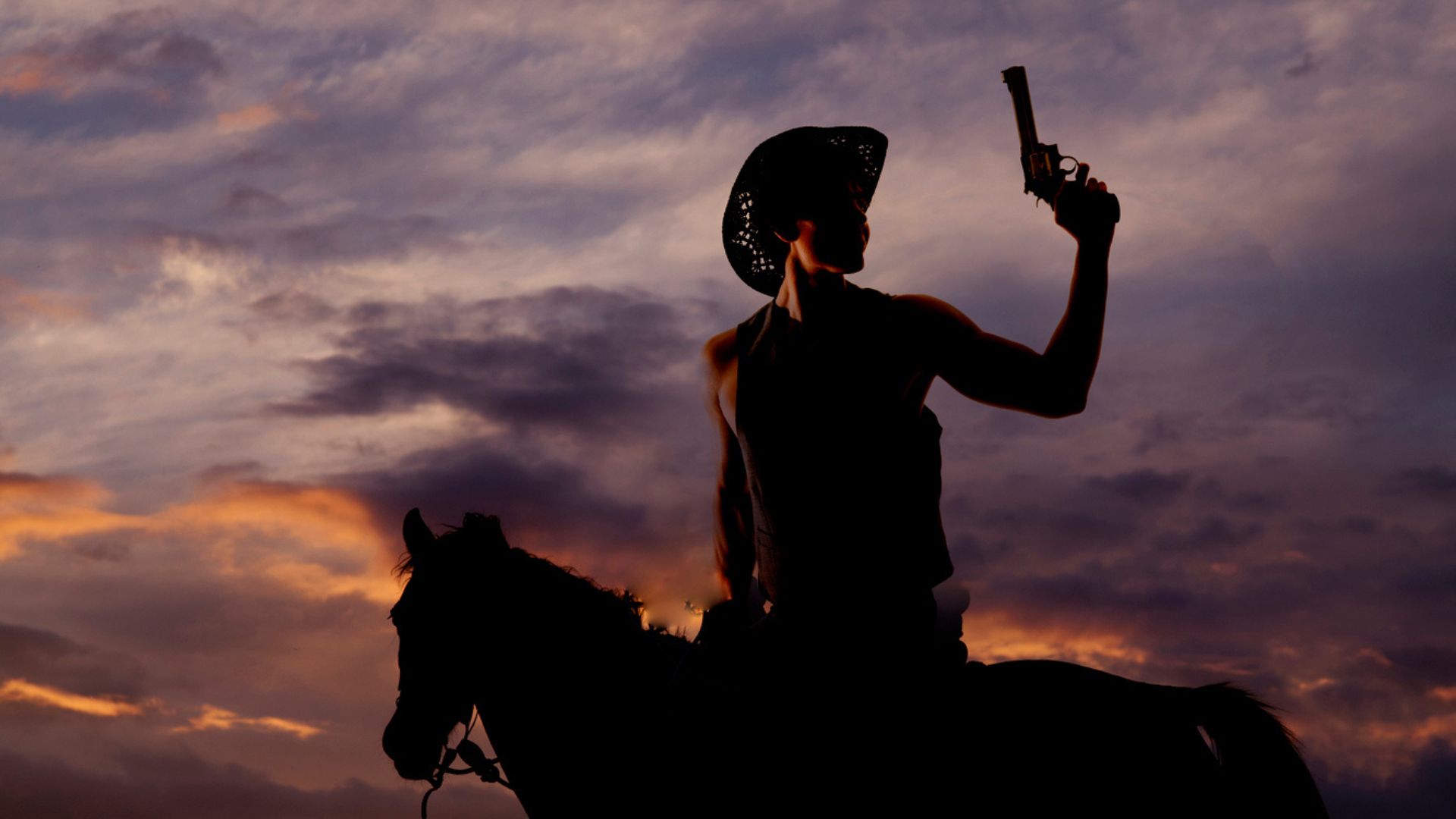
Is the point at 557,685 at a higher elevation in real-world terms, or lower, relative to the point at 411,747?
higher

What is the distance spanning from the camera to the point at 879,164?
20.5 ft

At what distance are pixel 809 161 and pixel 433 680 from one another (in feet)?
12.1

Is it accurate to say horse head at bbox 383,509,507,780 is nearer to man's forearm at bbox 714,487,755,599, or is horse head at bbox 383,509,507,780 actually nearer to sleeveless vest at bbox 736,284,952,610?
man's forearm at bbox 714,487,755,599

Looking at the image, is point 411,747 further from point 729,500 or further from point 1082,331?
point 1082,331

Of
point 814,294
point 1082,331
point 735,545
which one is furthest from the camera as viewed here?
point 735,545

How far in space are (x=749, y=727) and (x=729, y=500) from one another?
52.7 inches

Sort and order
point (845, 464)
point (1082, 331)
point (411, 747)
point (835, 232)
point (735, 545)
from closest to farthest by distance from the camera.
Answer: point (1082, 331) < point (845, 464) < point (835, 232) < point (735, 545) < point (411, 747)

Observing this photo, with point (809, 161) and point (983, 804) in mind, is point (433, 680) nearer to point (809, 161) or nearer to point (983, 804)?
point (983, 804)

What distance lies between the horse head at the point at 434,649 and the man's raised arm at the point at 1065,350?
2.95 metres

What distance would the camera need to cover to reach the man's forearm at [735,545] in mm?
6270

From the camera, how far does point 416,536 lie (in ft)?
21.8

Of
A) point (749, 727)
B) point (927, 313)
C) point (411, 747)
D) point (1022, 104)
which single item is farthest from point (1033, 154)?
point (411, 747)

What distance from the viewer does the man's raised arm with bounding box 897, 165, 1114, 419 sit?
17.0ft

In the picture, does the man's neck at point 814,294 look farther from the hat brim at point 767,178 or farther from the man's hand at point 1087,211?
the man's hand at point 1087,211
